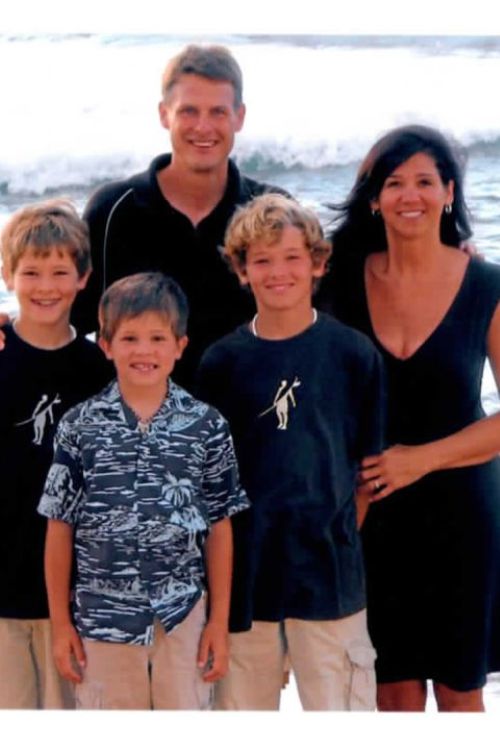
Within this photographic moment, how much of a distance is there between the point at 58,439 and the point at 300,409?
1.48 feet

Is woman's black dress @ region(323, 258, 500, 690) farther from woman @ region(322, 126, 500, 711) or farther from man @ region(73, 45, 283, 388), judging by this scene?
man @ region(73, 45, 283, 388)

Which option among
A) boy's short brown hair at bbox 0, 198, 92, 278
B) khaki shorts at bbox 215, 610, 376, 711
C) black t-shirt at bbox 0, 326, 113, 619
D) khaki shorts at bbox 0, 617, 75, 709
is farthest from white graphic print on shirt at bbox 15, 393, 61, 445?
khaki shorts at bbox 215, 610, 376, 711

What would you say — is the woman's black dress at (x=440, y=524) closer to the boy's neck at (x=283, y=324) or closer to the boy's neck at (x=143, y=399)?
the boy's neck at (x=283, y=324)

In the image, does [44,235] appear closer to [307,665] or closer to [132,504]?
[132,504]

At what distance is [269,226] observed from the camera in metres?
2.36

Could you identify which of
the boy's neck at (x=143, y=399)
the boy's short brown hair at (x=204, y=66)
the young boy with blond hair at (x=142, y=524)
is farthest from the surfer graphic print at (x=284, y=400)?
the boy's short brown hair at (x=204, y=66)

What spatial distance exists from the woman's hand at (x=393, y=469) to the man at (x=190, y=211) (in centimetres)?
43

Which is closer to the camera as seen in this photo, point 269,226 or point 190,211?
point 269,226

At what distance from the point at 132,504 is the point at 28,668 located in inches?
18.0

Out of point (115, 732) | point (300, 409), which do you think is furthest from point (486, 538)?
point (115, 732)

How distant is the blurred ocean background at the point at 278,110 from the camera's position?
2.74 metres

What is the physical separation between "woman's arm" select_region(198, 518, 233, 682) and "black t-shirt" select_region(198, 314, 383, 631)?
0.17 ft

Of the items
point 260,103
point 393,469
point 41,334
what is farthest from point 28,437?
point 260,103

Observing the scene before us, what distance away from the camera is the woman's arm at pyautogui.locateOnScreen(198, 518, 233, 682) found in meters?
2.31
